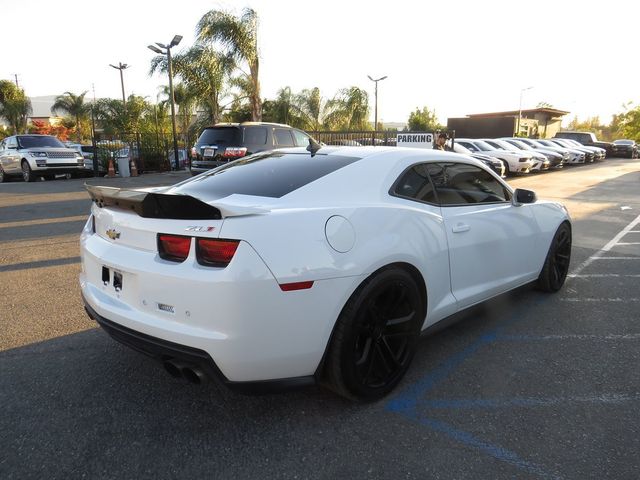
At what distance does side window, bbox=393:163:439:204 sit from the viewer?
3168mm

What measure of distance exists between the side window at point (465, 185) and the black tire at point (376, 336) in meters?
0.85

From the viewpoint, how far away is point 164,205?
248 centimetres

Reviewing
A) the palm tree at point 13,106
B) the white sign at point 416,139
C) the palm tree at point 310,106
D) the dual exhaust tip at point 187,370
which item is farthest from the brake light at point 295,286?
the palm tree at point 13,106

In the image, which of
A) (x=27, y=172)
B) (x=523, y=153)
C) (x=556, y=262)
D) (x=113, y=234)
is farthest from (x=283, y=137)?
(x=523, y=153)

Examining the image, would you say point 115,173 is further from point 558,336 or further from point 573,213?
point 558,336

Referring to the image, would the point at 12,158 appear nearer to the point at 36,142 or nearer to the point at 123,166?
the point at 36,142

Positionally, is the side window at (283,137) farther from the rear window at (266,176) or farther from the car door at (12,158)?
the car door at (12,158)

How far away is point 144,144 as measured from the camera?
68.3 feet

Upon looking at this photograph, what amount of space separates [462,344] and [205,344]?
215cm

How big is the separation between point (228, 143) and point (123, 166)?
32.2 ft

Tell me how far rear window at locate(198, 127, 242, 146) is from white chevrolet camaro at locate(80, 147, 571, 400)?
7992 millimetres

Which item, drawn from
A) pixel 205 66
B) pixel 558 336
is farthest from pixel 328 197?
pixel 205 66

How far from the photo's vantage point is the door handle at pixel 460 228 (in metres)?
3.34

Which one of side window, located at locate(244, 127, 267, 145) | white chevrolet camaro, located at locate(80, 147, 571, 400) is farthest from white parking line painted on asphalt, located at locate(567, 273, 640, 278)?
side window, located at locate(244, 127, 267, 145)
